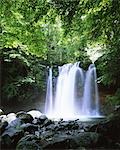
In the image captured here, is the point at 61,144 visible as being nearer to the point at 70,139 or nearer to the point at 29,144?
the point at 70,139

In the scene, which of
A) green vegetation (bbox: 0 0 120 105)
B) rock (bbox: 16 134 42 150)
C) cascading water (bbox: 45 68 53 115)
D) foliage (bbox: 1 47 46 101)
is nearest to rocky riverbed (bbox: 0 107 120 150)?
rock (bbox: 16 134 42 150)

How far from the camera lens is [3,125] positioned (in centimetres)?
838

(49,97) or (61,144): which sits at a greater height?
(49,97)

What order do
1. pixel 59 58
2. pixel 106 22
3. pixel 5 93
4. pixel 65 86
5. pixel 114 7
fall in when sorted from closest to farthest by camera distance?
pixel 114 7 → pixel 106 22 → pixel 5 93 → pixel 65 86 → pixel 59 58

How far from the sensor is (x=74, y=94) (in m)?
16.7

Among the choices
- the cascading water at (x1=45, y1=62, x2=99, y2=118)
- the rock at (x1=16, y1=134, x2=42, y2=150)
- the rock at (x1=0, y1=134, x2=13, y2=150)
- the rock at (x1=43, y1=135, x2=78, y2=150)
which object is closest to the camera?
the rock at (x1=16, y1=134, x2=42, y2=150)

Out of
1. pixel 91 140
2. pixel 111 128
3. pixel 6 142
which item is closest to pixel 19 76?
pixel 6 142

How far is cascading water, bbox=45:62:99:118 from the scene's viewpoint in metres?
16.1

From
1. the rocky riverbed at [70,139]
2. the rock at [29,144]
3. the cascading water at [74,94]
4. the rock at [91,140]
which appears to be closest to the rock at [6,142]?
the rocky riverbed at [70,139]

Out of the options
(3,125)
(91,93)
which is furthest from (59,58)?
(3,125)

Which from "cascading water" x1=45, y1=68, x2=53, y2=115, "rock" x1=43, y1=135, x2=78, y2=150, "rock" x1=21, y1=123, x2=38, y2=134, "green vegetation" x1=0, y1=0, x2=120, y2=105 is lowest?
"rock" x1=43, y1=135, x2=78, y2=150

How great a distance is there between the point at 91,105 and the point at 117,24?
9.85m

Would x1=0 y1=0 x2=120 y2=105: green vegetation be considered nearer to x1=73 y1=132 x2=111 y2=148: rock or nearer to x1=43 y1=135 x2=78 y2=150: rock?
x1=73 y1=132 x2=111 y2=148: rock

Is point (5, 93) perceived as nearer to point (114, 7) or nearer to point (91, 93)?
point (91, 93)
